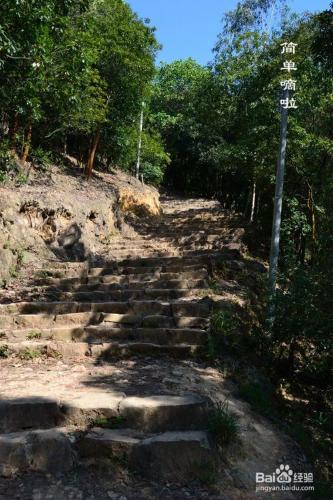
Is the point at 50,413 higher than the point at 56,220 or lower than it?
lower

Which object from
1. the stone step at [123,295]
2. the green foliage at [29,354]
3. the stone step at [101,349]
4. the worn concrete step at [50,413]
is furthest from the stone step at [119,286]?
the worn concrete step at [50,413]

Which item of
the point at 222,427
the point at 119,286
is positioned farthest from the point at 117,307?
the point at 222,427

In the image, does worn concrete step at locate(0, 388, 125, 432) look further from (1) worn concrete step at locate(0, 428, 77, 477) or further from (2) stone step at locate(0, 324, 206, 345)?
(2) stone step at locate(0, 324, 206, 345)

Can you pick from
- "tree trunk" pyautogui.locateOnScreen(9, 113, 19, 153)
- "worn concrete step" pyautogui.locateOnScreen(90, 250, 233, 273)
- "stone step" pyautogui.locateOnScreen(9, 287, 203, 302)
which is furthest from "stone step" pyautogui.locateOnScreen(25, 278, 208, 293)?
"tree trunk" pyautogui.locateOnScreen(9, 113, 19, 153)

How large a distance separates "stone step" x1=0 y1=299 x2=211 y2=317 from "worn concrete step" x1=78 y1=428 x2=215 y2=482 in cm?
278

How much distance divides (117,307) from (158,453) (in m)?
3.30

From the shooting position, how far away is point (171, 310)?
6.09 m

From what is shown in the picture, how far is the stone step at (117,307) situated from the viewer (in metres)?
6.04

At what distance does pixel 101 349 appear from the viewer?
5258 mm

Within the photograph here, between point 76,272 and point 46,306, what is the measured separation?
189 cm

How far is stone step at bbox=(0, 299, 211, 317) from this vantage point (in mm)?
6043

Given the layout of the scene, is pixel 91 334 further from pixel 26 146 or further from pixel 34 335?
pixel 26 146

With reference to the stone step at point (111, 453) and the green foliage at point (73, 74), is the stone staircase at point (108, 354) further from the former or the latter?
the green foliage at point (73, 74)

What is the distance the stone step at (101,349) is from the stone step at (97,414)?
150 centimetres
